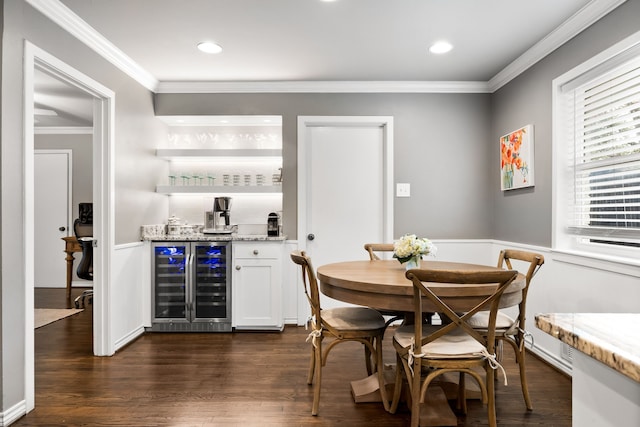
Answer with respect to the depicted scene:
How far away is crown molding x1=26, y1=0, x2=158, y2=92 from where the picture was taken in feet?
7.85

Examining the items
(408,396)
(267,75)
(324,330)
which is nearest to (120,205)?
(267,75)

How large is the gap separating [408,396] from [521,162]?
223 centimetres

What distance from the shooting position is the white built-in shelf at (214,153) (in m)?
3.96

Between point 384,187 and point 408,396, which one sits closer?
point 408,396

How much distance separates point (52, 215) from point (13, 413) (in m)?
4.51

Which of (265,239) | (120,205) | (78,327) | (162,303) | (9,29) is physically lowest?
(78,327)

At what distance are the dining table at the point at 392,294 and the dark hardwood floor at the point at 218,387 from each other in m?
0.11

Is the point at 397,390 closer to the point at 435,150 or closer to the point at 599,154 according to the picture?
the point at 599,154

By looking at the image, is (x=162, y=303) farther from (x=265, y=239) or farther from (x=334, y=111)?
(x=334, y=111)

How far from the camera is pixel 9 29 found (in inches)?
82.0

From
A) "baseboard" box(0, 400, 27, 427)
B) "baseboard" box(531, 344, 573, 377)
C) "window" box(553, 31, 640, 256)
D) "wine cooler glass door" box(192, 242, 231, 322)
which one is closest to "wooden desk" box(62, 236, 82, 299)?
"wine cooler glass door" box(192, 242, 231, 322)

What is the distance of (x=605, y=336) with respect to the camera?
72 centimetres

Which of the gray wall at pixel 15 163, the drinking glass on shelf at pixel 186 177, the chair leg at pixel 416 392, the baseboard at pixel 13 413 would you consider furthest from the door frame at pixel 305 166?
the baseboard at pixel 13 413

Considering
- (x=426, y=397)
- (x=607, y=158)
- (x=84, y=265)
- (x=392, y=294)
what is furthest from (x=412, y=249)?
(x=84, y=265)
